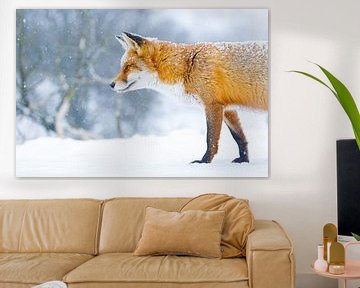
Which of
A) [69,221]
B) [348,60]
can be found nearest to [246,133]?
[348,60]

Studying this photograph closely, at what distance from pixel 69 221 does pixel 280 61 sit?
1.89 meters

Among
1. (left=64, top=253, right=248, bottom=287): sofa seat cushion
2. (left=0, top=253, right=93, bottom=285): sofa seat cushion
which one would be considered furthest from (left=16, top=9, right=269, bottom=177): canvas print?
(left=64, top=253, right=248, bottom=287): sofa seat cushion

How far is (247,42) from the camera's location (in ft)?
14.4

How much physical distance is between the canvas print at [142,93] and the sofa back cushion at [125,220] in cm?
31

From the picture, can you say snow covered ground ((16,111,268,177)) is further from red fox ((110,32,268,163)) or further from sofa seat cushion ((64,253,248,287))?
sofa seat cushion ((64,253,248,287))

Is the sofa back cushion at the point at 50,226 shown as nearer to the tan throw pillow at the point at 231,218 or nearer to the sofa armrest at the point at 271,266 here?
the tan throw pillow at the point at 231,218

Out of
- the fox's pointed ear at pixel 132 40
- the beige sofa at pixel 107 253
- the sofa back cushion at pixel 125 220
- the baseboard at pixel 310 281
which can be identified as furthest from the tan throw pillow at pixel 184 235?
the fox's pointed ear at pixel 132 40

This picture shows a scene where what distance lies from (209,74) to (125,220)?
48.3 inches

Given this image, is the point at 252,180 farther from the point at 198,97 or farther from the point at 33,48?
the point at 33,48

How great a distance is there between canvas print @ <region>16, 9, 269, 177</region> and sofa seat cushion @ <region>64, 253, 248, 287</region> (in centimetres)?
100

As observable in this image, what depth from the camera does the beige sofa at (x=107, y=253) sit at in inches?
130

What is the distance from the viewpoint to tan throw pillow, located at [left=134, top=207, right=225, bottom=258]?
3.68 metres

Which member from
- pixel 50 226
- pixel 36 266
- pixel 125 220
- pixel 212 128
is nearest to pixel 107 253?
pixel 125 220

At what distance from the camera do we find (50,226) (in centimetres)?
409
